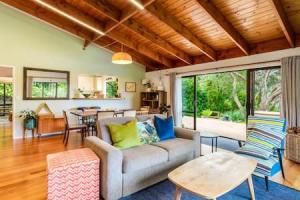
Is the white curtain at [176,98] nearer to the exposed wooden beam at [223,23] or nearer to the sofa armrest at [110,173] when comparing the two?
the exposed wooden beam at [223,23]

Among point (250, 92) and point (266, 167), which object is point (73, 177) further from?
point (250, 92)

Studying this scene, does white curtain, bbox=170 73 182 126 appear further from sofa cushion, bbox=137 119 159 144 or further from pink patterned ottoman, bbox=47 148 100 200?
pink patterned ottoman, bbox=47 148 100 200

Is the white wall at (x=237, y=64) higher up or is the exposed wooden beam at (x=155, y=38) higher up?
the exposed wooden beam at (x=155, y=38)

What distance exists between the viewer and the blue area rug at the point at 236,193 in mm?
2266

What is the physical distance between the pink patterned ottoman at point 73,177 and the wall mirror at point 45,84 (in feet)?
13.6

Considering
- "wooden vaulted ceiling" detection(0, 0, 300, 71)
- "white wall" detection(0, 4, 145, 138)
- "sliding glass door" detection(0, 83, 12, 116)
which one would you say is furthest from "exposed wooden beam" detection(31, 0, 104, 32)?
"sliding glass door" detection(0, 83, 12, 116)

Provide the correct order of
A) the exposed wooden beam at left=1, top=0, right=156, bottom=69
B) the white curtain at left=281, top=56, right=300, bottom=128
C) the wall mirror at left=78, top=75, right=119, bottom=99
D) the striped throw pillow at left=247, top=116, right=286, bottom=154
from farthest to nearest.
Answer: the wall mirror at left=78, top=75, right=119, bottom=99, the exposed wooden beam at left=1, top=0, right=156, bottom=69, the white curtain at left=281, top=56, right=300, bottom=128, the striped throw pillow at left=247, top=116, right=286, bottom=154

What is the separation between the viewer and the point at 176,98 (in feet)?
20.6

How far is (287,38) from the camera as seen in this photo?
3662mm

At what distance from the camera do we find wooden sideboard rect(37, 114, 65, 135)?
539 centimetres

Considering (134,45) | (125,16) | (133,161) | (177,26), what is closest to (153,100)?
(134,45)

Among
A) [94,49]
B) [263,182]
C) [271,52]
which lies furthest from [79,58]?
[263,182]

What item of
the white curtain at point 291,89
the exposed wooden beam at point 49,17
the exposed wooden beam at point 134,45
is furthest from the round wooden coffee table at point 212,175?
the exposed wooden beam at point 49,17

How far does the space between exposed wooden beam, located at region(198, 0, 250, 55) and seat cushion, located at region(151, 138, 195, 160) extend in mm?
2351
